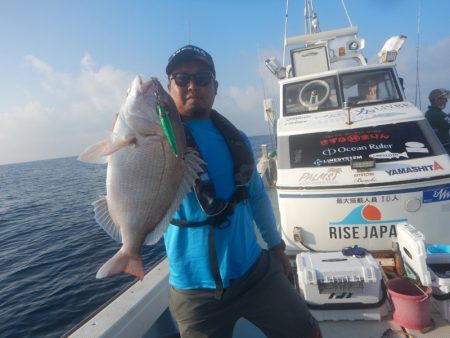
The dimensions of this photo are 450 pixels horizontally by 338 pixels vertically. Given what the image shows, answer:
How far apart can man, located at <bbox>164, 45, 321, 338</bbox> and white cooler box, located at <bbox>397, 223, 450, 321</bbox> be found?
1.75 meters

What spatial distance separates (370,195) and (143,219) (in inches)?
128

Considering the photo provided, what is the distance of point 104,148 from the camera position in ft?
5.26

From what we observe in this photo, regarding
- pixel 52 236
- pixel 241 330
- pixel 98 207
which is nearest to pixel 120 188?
pixel 98 207

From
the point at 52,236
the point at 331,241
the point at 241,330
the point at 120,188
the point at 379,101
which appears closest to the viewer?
the point at 120,188

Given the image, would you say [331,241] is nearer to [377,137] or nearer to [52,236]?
[377,137]

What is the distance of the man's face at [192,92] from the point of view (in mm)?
Result: 2020

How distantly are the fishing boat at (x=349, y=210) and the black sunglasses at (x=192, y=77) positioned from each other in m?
2.13

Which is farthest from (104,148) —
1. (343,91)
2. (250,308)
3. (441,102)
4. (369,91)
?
(441,102)

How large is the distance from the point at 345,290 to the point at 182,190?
98.5 inches

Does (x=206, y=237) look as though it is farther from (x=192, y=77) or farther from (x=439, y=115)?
(x=439, y=115)

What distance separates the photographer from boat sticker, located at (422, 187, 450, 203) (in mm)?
3803

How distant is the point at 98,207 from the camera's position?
5.62 feet

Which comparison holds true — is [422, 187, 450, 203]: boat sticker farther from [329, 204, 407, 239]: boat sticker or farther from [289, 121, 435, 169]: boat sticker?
[289, 121, 435, 169]: boat sticker

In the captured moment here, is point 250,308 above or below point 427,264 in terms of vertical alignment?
above
